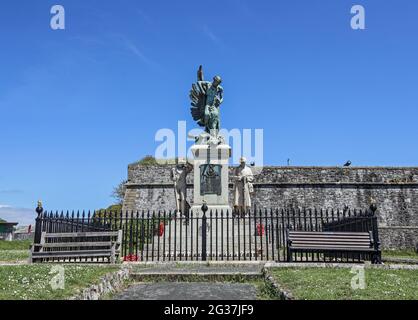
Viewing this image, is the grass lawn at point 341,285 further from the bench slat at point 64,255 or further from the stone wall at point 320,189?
the stone wall at point 320,189

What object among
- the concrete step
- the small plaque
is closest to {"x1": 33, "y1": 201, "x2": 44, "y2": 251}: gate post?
the concrete step

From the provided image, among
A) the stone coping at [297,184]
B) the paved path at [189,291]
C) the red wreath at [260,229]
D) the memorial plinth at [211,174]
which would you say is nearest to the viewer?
the paved path at [189,291]

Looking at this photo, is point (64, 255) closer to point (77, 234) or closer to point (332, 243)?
point (77, 234)

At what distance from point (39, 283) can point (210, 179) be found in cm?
993

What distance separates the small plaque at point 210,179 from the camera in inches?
626

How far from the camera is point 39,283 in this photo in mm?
6445

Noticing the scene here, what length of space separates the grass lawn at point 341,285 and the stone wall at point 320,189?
21.5 metres

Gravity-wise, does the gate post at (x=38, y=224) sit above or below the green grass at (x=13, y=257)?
above

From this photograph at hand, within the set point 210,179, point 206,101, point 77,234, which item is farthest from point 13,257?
point 206,101

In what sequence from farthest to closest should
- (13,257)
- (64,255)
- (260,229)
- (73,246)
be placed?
(13,257)
(260,229)
(73,246)
(64,255)

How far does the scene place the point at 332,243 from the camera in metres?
10.7

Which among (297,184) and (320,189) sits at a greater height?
(297,184)

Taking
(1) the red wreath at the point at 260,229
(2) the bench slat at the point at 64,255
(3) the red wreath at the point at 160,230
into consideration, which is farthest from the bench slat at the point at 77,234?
(1) the red wreath at the point at 260,229
